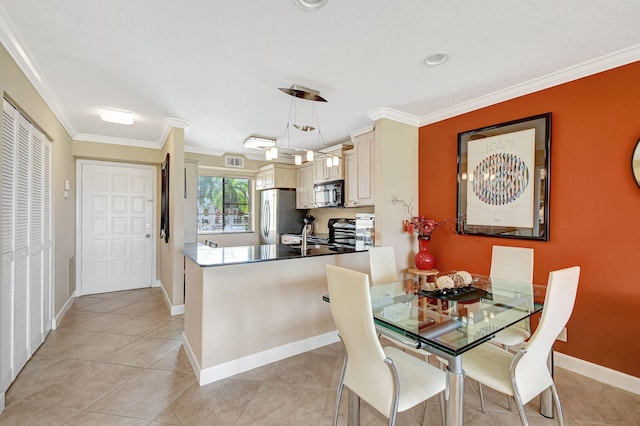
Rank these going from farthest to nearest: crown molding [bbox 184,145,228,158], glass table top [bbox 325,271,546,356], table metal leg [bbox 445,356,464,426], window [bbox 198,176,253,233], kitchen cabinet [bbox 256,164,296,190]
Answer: window [bbox 198,176,253,233]
kitchen cabinet [bbox 256,164,296,190]
crown molding [bbox 184,145,228,158]
glass table top [bbox 325,271,546,356]
table metal leg [bbox 445,356,464,426]

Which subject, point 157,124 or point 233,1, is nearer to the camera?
point 233,1

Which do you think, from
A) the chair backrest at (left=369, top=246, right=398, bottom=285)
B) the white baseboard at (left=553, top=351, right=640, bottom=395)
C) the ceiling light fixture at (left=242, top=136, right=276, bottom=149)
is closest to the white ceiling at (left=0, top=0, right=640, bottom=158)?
the ceiling light fixture at (left=242, top=136, right=276, bottom=149)

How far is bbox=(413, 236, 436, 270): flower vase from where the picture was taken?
3.27 m

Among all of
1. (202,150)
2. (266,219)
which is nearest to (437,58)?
(202,150)

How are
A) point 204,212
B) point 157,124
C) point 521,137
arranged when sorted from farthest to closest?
point 204,212 → point 157,124 → point 521,137

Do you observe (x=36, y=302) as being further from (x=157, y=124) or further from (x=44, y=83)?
(x=157, y=124)

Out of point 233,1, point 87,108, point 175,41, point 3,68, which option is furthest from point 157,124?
point 233,1

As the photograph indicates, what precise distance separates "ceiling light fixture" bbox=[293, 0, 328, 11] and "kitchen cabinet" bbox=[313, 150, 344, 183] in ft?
9.23

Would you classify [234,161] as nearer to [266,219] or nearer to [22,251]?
[266,219]

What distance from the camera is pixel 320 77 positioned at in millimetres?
2527

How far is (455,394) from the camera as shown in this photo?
1346 millimetres

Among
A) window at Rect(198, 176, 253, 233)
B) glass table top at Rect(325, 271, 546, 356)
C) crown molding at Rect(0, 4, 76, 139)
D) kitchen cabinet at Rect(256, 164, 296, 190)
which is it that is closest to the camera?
glass table top at Rect(325, 271, 546, 356)

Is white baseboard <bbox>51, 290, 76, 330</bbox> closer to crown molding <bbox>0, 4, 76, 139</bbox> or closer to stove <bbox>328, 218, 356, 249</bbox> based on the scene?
crown molding <bbox>0, 4, 76, 139</bbox>

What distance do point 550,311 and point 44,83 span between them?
13.7 feet
